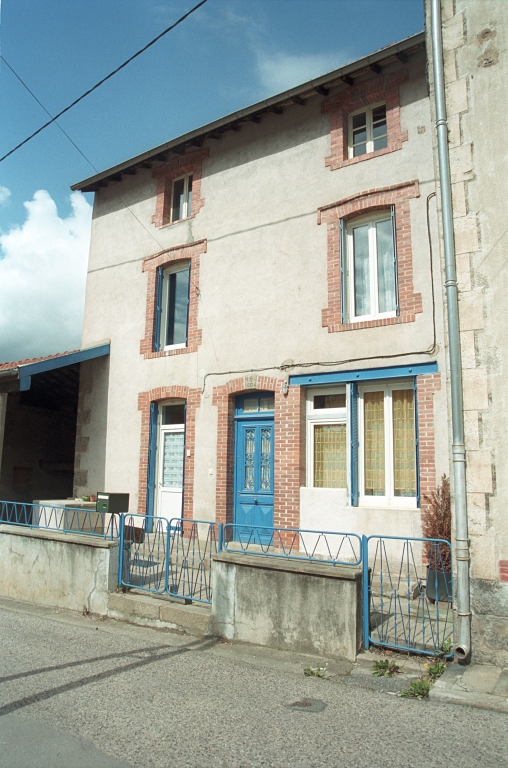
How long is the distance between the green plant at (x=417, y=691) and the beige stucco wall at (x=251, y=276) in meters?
3.67

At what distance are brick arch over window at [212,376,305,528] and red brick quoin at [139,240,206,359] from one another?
1342mm

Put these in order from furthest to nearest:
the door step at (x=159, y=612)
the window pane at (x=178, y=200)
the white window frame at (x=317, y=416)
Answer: the window pane at (x=178, y=200) → the white window frame at (x=317, y=416) → the door step at (x=159, y=612)

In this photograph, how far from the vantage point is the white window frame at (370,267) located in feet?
31.2

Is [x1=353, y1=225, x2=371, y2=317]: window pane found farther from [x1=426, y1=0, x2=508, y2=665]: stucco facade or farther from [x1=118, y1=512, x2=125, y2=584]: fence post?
[x1=118, y1=512, x2=125, y2=584]: fence post

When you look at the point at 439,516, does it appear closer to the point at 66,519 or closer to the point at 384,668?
the point at 384,668

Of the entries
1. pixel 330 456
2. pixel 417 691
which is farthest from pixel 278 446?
pixel 417 691

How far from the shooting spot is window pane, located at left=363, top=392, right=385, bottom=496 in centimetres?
905

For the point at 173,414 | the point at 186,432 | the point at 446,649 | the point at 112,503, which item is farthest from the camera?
the point at 173,414

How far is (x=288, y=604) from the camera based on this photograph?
19.0ft

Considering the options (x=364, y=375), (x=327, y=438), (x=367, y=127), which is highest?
(x=367, y=127)

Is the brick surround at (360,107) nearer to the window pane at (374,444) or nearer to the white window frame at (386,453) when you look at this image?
the white window frame at (386,453)

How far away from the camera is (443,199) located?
19.4 ft

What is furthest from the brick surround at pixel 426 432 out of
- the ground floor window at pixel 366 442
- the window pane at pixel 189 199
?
the window pane at pixel 189 199

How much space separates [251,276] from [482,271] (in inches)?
223
